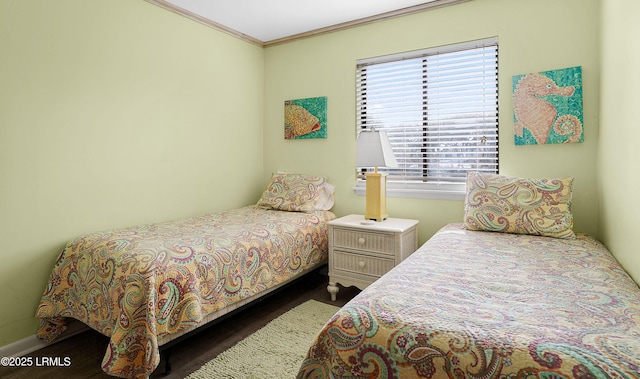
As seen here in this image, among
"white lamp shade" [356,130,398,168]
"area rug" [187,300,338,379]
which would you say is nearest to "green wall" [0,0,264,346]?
"area rug" [187,300,338,379]

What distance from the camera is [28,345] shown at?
7.13 feet

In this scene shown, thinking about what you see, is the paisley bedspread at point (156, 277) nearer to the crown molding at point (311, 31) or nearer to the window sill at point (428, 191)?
the window sill at point (428, 191)

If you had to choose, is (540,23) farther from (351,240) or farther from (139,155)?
(139,155)

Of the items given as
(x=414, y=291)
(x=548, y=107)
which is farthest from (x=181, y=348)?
(x=548, y=107)

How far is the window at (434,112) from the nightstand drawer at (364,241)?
59cm

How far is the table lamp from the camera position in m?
2.79

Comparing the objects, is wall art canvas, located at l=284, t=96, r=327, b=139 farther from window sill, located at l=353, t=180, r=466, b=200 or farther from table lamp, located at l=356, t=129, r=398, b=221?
window sill, located at l=353, t=180, r=466, b=200

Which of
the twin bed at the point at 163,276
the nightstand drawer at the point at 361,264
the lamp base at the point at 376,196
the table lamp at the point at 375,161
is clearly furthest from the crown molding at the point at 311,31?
the nightstand drawer at the point at 361,264

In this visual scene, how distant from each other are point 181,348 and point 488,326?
183 centimetres

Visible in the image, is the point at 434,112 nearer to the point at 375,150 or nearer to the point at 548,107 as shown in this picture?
the point at 375,150

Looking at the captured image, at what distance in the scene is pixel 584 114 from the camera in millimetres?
2414

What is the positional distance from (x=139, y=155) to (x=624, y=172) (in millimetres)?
3071

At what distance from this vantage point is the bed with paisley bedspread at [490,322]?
35.9 inches

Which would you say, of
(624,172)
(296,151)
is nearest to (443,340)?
(624,172)
